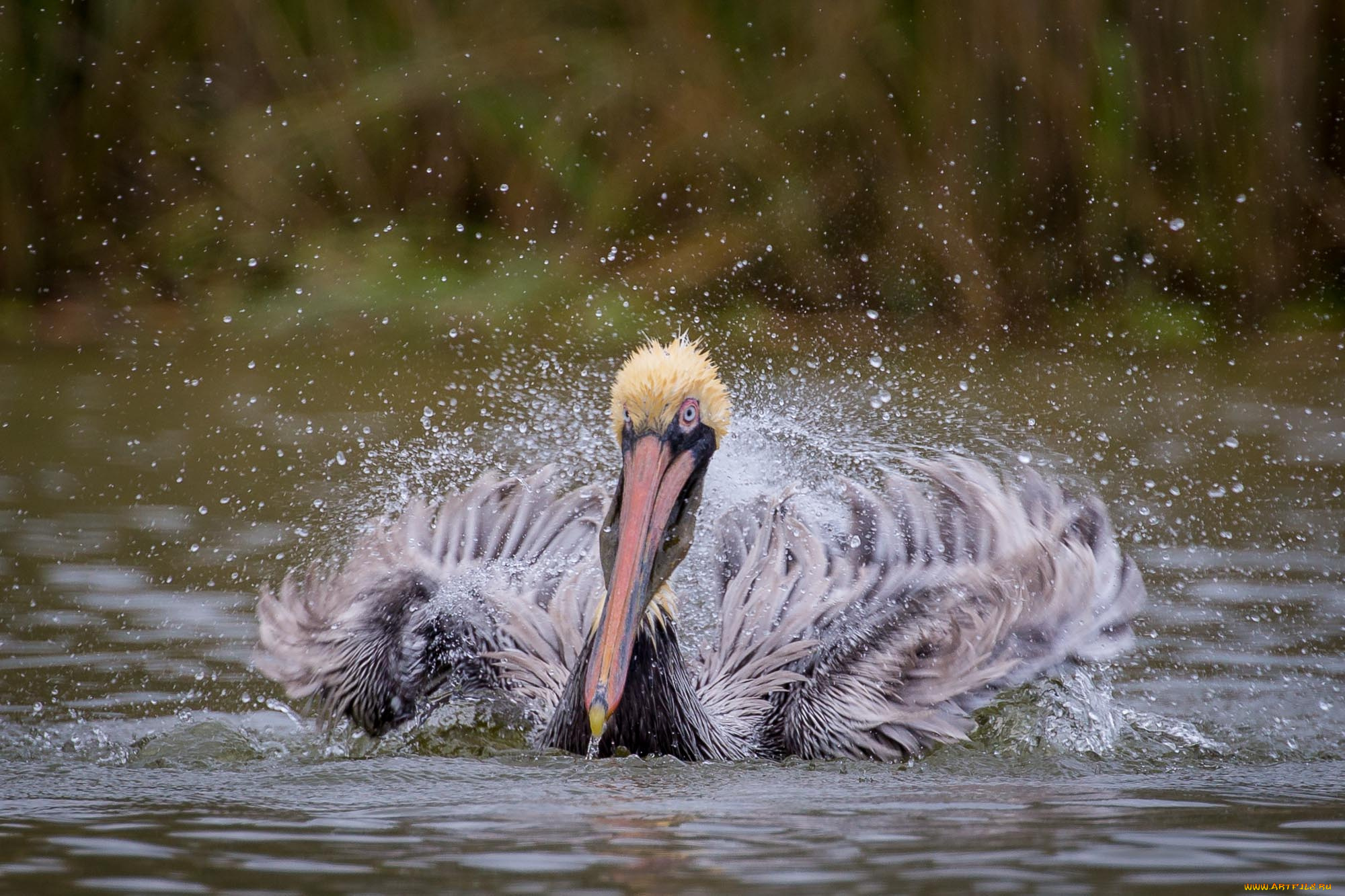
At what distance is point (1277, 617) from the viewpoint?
619 centimetres

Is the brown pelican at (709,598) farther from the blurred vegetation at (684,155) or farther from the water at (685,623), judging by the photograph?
the blurred vegetation at (684,155)

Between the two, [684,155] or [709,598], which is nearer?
[709,598]

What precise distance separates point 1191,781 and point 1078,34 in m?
7.89

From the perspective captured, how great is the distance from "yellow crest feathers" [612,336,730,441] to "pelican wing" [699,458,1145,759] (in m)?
0.74

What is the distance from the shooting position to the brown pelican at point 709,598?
488 cm

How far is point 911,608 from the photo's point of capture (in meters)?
5.34

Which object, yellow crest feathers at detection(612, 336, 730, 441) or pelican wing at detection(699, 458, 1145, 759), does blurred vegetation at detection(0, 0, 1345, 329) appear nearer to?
pelican wing at detection(699, 458, 1145, 759)

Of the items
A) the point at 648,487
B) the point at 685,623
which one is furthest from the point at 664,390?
the point at 685,623

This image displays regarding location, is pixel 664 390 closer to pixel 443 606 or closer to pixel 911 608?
pixel 911 608

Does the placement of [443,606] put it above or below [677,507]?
below

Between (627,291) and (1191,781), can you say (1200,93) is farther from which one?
(1191,781)

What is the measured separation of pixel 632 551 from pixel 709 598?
1843 millimetres

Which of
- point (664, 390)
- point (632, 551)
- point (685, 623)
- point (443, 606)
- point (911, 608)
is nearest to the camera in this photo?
point (632, 551)

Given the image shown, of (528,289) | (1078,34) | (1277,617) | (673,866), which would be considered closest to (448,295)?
(528,289)
